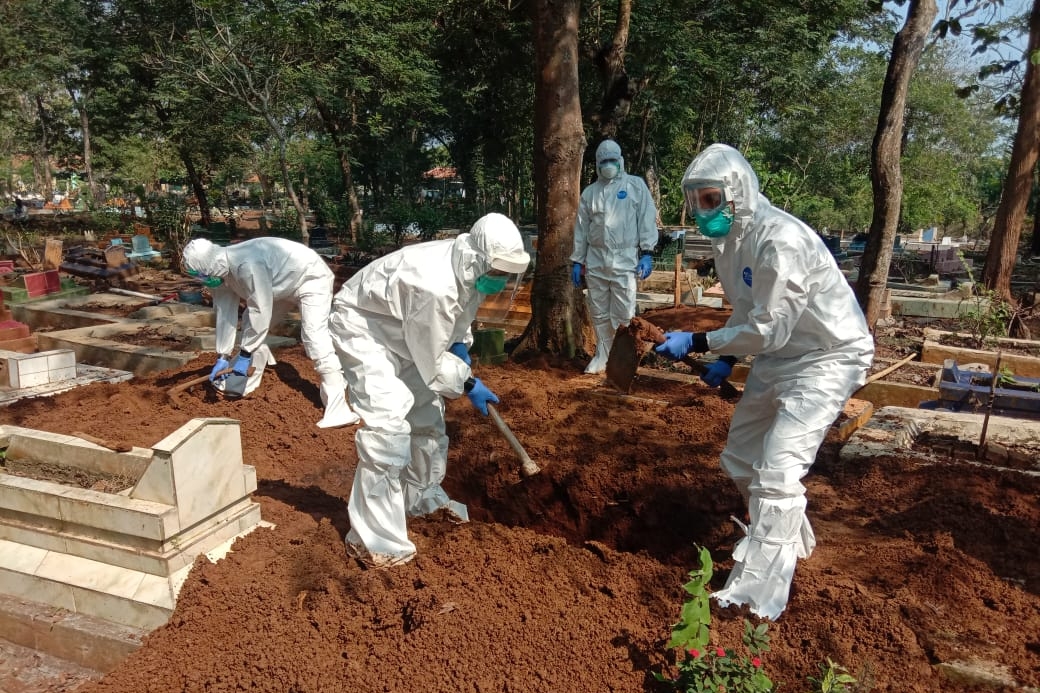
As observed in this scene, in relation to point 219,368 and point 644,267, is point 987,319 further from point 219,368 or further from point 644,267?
point 219,368

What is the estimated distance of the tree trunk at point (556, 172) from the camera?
6785mm

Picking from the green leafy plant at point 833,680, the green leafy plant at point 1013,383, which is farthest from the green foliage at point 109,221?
the green leafy plant at point 833,680

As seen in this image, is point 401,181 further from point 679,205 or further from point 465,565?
point 465,565

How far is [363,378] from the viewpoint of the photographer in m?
3.22

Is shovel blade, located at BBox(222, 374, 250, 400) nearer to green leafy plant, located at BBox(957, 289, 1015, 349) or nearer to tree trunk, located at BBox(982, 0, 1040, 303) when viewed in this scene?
green leafy plant, located at BBox(957, 289, 1015, 349)

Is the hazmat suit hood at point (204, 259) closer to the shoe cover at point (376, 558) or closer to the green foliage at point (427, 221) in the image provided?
the shoe cover at point (376, 558)

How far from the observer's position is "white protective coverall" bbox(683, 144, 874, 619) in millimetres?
2711

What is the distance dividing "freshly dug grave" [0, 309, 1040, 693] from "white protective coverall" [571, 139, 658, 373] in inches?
79.3

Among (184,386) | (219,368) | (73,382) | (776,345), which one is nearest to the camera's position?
(776,345)

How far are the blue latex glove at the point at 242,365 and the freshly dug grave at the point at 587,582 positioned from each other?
893mm

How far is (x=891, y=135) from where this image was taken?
5.70 meters

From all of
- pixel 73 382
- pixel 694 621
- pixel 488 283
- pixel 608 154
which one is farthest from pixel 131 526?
pixel 608 154

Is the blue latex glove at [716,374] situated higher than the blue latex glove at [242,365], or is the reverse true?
the blue latex glove at [716,374]

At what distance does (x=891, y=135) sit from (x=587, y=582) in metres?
4.88
